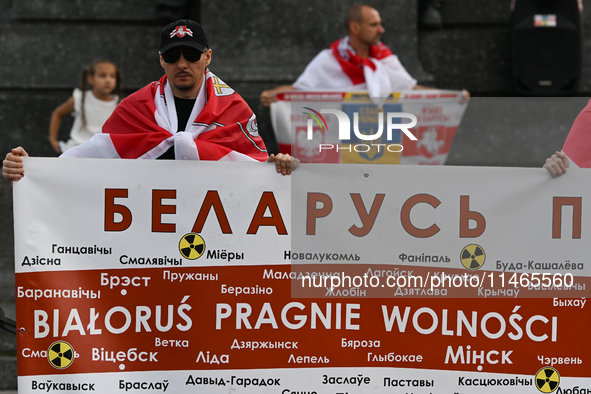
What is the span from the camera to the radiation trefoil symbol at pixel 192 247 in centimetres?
302

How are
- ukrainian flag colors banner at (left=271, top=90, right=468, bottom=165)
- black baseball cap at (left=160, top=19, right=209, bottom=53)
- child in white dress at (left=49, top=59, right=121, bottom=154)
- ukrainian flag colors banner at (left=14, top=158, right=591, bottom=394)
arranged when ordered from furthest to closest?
child in white dress at (left=49, top=59, right=121, bottom=154) → ukrainian flag colors banner at (left=271, top=90, right=468, bottom=165) → black baseball cap at (left=160, top=19, right=209, bottom=53) → ukrainian flag colors banner at (left=14, top=158, right=591, bottom=394)

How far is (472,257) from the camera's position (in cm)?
300

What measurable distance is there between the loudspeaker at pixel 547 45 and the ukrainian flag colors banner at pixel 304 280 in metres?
4.04

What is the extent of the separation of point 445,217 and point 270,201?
74 centimetres

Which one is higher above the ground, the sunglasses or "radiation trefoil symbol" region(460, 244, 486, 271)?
the sunglasses

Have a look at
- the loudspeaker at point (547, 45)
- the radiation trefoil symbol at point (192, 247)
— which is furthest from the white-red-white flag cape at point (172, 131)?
the loudspeaker at point (547, 45)

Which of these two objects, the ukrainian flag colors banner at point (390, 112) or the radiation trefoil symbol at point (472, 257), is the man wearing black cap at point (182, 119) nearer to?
the radiation trefoil symbol at point (472, 257)

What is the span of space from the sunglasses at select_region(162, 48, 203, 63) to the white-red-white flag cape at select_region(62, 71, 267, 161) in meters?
0.19

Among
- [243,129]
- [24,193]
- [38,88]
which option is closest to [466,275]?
[243,129]

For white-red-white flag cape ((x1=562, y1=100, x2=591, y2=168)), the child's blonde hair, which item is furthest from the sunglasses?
the child's blonde hair

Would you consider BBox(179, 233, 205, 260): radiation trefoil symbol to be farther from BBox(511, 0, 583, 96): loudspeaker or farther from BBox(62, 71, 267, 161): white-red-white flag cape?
BBox(511, 0, 583, 96): loudspeaker

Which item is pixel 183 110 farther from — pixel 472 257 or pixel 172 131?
pixel 472 257

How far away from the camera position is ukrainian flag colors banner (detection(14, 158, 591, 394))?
2982 mm

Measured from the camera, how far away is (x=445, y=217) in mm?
3016
